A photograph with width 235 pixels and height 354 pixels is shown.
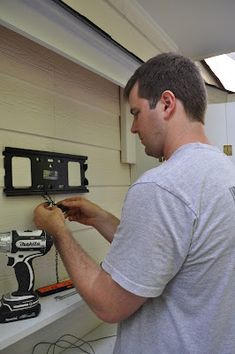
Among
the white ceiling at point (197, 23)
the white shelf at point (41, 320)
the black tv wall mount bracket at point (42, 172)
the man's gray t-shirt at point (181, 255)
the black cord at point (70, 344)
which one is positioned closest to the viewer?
the man's gray t-shirt at point (181, 255)

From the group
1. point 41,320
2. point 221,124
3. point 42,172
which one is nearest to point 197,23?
point 221,124

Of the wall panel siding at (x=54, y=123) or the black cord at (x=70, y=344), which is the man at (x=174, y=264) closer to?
the wall panel siding at (x=54, y=123)

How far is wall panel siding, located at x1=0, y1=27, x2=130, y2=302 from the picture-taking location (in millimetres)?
997

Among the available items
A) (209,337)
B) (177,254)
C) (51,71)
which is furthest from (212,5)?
(209,337)

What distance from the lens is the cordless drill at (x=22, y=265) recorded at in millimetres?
843

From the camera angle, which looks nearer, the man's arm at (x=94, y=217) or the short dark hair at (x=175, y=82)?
the short dark hair at (x=175, y=82)

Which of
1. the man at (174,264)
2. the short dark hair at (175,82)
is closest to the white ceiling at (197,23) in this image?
the short dark hair at (175,82)

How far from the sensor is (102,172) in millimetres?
1485

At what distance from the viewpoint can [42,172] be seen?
3.65ft

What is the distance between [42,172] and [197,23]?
3.24 feet

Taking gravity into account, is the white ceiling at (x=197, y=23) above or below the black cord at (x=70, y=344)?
above

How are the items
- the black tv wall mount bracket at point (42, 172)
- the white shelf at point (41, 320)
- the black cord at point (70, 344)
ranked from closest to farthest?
1. the white shelf at point (41, 320)
2. the black tv wall mount bracket at point (42, 172)
3. the black cord at point (70, 344)

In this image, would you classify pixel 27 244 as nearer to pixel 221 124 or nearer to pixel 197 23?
pixel 197 23

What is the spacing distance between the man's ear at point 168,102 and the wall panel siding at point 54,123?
49cm
